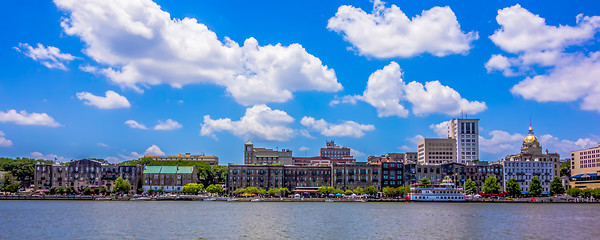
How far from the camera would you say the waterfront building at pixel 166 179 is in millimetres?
188250

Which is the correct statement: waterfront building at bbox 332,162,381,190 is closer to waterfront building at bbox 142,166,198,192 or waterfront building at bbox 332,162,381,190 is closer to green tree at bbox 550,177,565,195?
waterfront building at bbox 142,166,198,192

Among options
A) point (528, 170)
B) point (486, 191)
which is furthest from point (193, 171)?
point (528, 170)

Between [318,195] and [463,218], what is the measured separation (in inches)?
3421

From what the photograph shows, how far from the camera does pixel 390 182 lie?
607ft

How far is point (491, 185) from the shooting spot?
173 m

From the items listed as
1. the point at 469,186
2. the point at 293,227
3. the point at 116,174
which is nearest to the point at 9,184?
the point at 116,174

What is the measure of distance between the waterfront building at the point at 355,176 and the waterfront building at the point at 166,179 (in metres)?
48.9

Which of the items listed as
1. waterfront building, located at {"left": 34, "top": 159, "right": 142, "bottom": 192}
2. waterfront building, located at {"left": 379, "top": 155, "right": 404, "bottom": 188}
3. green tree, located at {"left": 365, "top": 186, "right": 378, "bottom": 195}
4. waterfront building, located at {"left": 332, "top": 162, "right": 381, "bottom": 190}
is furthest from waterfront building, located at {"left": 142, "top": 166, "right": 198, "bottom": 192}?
waterfront building, located at {"left": 379, "top": 155, "right": 404, "bottom": 188}

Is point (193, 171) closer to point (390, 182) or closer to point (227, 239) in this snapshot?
point (390, 182)

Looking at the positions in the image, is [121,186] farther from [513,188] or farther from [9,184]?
[513,188]

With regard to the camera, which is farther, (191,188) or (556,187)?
(191,188)

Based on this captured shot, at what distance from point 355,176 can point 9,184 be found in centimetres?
10836

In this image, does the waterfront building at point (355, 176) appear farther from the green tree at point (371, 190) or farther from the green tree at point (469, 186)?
the green tree at point (469, 186)

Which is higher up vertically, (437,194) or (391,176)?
(391,176)
